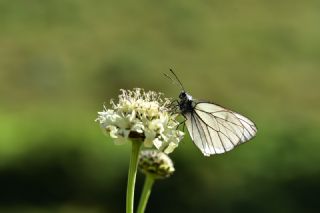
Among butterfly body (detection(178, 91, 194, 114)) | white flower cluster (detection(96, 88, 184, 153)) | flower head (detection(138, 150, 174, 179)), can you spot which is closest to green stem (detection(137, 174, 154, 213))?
flower head (detection(138, 150, 174, 179))

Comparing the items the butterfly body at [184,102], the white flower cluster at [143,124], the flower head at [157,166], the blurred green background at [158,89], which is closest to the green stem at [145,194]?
the flower head at [157,166]

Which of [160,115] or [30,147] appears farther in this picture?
[30,147]

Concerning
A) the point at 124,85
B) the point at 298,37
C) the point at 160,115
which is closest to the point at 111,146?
the point at 124,85

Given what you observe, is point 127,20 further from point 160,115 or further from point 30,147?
point 160,115

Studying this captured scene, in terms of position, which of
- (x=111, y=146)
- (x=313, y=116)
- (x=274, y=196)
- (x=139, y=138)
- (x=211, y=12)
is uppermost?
(x=211, y=12)

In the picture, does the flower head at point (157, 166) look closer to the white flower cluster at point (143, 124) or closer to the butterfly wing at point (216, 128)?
the white flower cluster at point (143, 124)

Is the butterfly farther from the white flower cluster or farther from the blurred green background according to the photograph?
the blurred green background
